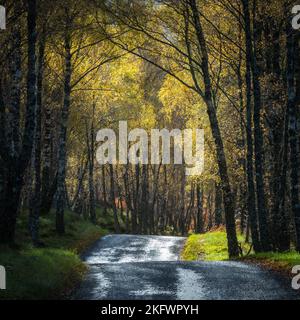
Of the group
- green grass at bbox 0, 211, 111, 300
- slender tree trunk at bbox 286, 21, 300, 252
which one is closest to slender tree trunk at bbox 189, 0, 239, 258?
slender tree trunk at bbox 286, 21, 300, 252

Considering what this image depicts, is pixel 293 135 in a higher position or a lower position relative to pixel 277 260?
higher

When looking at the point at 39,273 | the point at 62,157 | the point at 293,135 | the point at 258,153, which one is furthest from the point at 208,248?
the point at 39,273

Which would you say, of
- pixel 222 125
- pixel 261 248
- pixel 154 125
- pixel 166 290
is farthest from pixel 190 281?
pixel 154 125

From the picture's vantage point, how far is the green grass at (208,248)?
82.0 feet

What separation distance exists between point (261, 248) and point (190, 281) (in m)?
7.33

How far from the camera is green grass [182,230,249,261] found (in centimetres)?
2499

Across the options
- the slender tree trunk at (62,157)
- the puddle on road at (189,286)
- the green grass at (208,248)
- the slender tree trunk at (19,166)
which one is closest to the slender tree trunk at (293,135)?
the puddle on road at (189,286)

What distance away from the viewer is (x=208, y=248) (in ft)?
89.7

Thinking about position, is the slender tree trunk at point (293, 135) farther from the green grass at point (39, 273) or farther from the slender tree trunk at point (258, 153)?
the green grass at point (39, 273)

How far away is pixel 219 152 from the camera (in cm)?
2148

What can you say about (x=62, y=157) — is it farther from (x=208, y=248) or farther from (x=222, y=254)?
(x=222, y=254)

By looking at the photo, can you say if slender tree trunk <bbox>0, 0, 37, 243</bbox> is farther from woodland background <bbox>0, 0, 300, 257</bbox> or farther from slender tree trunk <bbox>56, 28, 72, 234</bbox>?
slender tree trunk <bbox>56, 28, 72, 234</bbox>

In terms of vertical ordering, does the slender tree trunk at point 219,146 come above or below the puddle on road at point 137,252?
above
